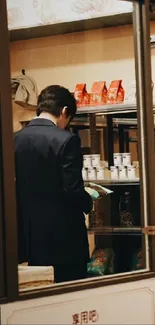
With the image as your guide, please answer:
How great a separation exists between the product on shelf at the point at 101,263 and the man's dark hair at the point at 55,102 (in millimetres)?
847

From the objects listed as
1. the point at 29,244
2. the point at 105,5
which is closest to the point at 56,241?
the point at 29,244

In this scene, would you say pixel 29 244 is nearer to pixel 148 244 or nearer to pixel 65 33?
pixel 148 244

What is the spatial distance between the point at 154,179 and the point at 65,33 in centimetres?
186

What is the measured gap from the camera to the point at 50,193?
3287 mm

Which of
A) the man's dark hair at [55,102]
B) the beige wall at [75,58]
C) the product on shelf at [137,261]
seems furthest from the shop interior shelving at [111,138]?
the man's dark hair at [55,102]

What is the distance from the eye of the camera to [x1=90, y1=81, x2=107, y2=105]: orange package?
4184 millimetres

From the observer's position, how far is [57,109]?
11.4 ft

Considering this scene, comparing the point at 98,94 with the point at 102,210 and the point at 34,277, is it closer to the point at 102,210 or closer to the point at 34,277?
the point at 102,210

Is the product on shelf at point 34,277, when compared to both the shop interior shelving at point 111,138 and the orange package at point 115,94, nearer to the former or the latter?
the shop interior shelving at point 111,138

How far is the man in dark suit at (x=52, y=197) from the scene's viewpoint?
3.25 metres

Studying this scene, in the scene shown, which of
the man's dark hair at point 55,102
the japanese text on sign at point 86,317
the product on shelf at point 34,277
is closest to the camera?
the product on shelf at point 34,277

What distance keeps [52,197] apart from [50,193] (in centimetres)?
2

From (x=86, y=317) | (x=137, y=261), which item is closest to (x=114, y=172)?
(x=137, y=261)

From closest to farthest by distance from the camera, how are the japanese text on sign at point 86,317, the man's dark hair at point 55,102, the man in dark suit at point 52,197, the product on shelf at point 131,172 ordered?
the japanese text on sign at point 86,317 < the man in dark suit at point 52,197 < the man's dark hair at point 55,102 < the product on shelf at point 131,172
